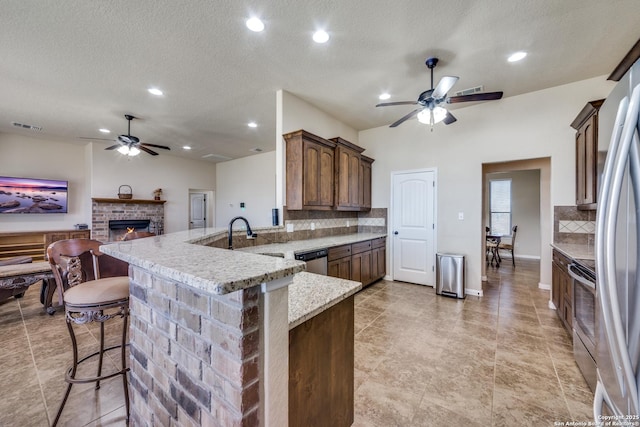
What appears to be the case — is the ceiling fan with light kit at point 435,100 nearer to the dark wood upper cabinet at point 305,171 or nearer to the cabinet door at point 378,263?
the dark wood upper cabinet at point 305,171

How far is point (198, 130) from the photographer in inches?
211

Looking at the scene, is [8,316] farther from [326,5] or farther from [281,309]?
[326,5]

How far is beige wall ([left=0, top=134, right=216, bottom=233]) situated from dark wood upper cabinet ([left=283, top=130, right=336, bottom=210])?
5.20 metres

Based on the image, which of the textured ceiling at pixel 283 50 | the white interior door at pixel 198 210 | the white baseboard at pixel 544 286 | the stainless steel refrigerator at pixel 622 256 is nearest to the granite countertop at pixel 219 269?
the stainless steel refrigerator at pixel 622 256

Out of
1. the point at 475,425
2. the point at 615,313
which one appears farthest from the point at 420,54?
the point at 475,425

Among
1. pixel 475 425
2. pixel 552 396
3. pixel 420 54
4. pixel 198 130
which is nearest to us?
pixel 475 425

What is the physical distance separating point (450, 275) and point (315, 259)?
2228 mm

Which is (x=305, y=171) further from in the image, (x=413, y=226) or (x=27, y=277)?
(x=27, y=277)

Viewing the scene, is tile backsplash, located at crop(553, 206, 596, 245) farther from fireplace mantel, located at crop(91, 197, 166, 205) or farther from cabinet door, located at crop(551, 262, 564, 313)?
fireplace mantel, located at crop(91, 197, 166, 205)

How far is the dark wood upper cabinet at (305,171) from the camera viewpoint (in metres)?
3.52

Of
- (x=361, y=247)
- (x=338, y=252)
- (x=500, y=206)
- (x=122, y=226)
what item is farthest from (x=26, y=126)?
(x=500, y=206)

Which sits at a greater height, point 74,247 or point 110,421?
point 74,247

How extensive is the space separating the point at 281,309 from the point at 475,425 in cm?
164

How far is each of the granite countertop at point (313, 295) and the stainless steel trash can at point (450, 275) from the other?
3.12 m
